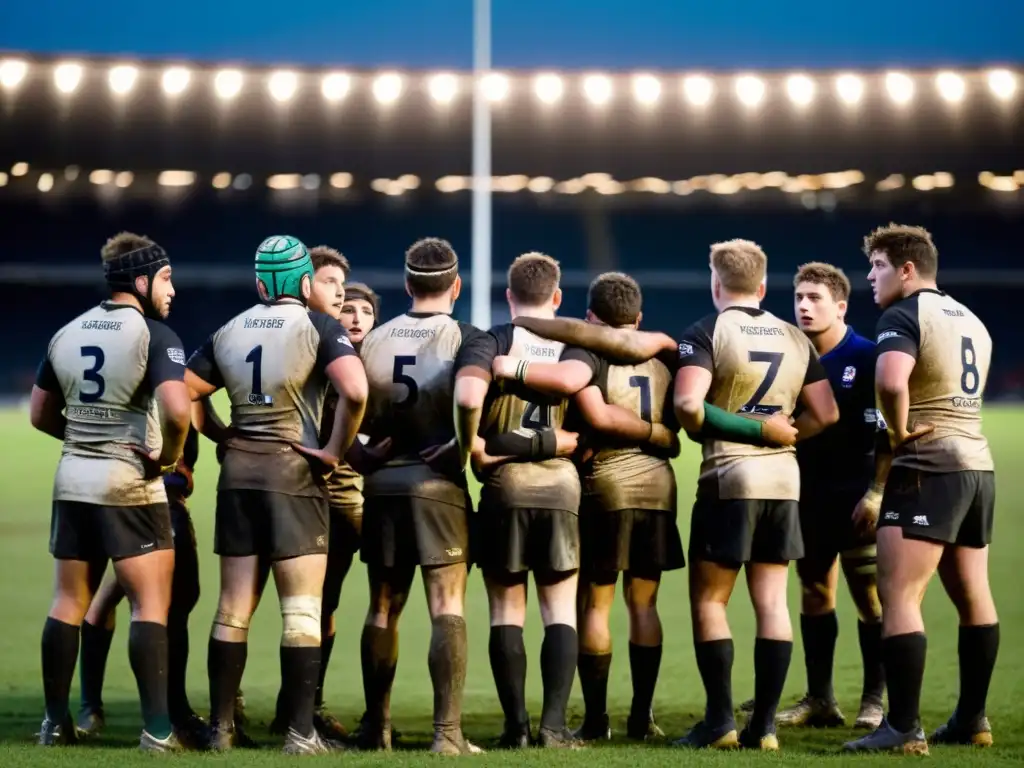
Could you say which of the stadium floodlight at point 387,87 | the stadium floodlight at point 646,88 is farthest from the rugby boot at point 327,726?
the stadium floodlight at point 646,88

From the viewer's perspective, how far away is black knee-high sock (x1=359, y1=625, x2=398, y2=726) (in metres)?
5.77

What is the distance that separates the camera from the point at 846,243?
40719mm

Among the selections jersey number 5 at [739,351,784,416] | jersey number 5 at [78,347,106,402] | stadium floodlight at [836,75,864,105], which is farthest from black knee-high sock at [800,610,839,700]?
stadium floodlight at [836,75,864,105]

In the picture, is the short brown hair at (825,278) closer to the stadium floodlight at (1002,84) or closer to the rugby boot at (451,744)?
the rugby boot at (451,744)

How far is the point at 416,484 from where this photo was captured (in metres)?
5.71

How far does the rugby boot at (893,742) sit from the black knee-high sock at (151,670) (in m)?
2.73

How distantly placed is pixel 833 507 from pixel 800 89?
3367cm

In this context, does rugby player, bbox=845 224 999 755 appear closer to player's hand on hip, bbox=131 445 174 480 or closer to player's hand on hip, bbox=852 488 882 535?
player's hand on hip, bbox=852 488 882 535

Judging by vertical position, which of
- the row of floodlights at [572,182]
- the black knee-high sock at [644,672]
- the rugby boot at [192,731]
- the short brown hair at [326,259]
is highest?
the row of floodlights at [572,182]

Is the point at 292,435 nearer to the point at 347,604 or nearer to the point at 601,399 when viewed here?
the point at 601,399

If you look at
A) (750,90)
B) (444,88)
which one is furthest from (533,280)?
(750,90)

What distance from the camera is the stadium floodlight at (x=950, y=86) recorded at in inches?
1527

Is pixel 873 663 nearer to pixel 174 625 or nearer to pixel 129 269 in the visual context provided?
pixel 174 625

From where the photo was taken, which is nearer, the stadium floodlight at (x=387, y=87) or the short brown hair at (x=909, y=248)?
the short brown hair at (x=909, y=248)
